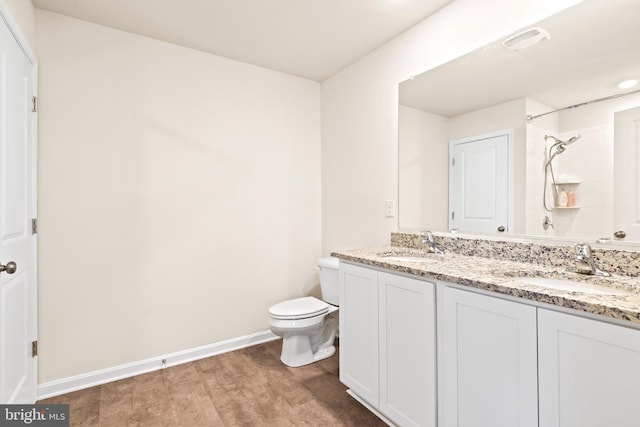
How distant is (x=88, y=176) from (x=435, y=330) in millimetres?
2272

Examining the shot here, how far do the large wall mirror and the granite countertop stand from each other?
0.22 metres

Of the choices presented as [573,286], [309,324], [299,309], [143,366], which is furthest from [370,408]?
[143,366]

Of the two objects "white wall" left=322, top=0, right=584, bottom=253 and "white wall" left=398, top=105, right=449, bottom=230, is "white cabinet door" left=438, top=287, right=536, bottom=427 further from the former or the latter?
"white wall" left=322, top=0, right=584, bottom=253

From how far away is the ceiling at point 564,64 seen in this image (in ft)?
4.31

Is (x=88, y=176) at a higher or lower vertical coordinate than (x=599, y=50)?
lower

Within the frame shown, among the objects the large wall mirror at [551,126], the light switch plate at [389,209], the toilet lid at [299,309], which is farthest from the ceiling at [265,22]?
the toilet lid at [299,309]

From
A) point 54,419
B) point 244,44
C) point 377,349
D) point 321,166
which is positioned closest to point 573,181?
point 377,349

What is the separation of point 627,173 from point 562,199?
24cm

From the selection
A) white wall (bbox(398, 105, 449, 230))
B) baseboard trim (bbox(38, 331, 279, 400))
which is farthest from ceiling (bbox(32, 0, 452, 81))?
baseboard trim (bbox(38, 331, 279, 400))

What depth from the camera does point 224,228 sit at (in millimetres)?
2596

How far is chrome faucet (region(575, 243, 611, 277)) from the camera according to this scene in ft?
4.29

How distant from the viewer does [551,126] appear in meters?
1.52

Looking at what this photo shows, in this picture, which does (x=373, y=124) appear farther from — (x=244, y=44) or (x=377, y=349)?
(x=377, y=349)

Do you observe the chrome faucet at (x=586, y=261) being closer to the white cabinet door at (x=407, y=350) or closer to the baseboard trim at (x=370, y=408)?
the white cabinet door at (x=407, y=350)
